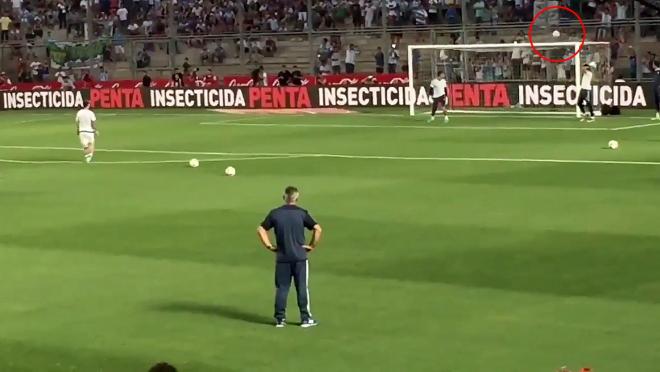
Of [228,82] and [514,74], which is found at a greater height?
[514,74]

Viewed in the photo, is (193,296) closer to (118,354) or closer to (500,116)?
(118,354)

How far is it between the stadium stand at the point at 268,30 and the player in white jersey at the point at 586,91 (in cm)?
637

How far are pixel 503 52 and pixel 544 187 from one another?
2590 cm

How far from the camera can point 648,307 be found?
18281 mm

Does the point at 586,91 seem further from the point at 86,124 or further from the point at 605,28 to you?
the point at 86,124

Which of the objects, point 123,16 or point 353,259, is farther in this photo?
point 123,16

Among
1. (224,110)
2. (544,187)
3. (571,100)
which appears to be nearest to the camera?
(544,187)

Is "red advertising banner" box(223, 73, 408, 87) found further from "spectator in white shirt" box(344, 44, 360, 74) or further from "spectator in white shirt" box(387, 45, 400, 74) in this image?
Answer: "spectator in white shirt" box(387, 45, 400, 74)

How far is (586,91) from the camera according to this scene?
5025 cm

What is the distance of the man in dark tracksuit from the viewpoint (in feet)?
56.6

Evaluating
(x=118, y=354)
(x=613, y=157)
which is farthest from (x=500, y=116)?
(x=118, y=354)

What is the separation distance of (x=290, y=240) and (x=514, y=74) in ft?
130

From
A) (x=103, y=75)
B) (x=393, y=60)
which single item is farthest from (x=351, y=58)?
(x=103, y=75)

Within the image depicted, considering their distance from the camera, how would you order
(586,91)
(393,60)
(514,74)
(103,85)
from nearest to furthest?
(586,91) → (514,74) → (393,60) → (103,85)
